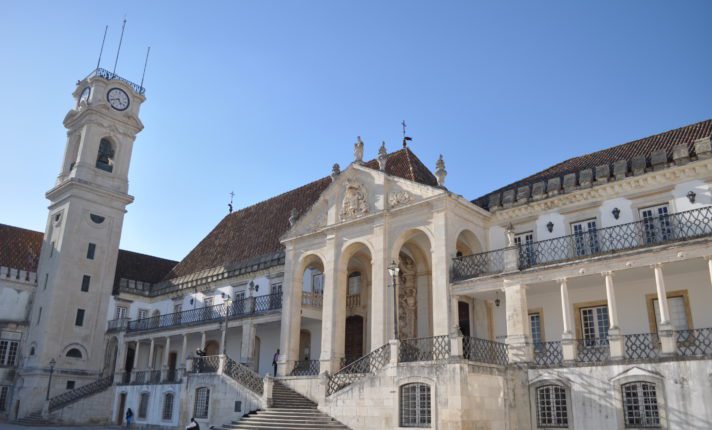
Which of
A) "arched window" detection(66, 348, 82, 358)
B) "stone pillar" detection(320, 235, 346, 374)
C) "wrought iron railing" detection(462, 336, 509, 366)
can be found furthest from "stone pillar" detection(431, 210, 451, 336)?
"arched window" detection(66, 348, 82, 358)

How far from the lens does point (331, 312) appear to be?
21922mm

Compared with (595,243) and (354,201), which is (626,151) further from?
(354,201)

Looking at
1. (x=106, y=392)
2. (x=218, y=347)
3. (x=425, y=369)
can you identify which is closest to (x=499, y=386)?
(x=425, y=369)

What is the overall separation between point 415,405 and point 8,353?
2825cm

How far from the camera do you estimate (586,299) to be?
1853 cm

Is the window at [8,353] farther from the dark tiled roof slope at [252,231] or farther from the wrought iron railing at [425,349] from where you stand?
the wrought iron railing at [425,349]

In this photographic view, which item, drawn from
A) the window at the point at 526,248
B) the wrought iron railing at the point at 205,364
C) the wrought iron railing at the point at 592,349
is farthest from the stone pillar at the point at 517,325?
the wrought iron railing at the point at 205,364

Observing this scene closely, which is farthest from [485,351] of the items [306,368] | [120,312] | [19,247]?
[19,247]

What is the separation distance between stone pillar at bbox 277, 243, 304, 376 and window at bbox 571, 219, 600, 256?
10847mm

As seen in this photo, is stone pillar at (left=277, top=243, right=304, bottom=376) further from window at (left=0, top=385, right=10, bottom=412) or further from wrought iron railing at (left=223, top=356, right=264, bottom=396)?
window at (left=0, top=385, right=10, bottom=412)

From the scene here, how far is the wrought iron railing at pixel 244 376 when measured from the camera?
21516 millimetres

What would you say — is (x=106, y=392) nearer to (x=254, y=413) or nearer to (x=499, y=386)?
(x=254, y=413)

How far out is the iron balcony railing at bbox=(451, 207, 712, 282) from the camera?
1620cm

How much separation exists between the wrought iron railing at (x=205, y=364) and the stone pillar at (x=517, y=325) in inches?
483
